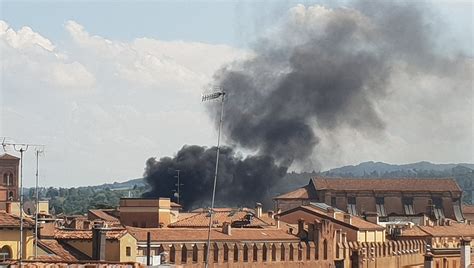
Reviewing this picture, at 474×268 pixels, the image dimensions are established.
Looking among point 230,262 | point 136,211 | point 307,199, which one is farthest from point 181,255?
point 307,199

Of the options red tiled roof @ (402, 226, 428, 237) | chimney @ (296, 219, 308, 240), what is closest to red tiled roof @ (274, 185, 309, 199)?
red tiled roof @ (402, 226, 428, 237)

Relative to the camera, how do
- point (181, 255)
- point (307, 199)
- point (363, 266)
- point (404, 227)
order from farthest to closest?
1. point (307, 199)
2. point (404, 227)
3. point (363, 266)
4. point (181, 255)

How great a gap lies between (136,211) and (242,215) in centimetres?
1416

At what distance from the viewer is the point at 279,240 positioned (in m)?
84.7

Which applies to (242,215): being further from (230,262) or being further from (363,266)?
(230,262)

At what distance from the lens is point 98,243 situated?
54.6 m

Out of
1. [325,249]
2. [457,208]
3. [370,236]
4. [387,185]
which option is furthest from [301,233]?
[387,185]

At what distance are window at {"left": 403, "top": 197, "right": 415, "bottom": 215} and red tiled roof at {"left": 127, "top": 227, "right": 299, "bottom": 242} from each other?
98.3 meters

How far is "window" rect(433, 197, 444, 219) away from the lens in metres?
184

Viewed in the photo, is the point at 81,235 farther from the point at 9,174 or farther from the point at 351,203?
the point at 351,203

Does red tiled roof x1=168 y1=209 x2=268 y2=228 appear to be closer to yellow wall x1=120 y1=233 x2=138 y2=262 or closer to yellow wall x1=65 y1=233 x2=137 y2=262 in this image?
yellow wall x1=120 y1=233 x2=138 y2=262

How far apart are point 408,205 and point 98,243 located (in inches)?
5397

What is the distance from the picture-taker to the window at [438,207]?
602 feet

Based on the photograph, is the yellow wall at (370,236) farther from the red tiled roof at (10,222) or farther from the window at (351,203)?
the window at (351,203)
